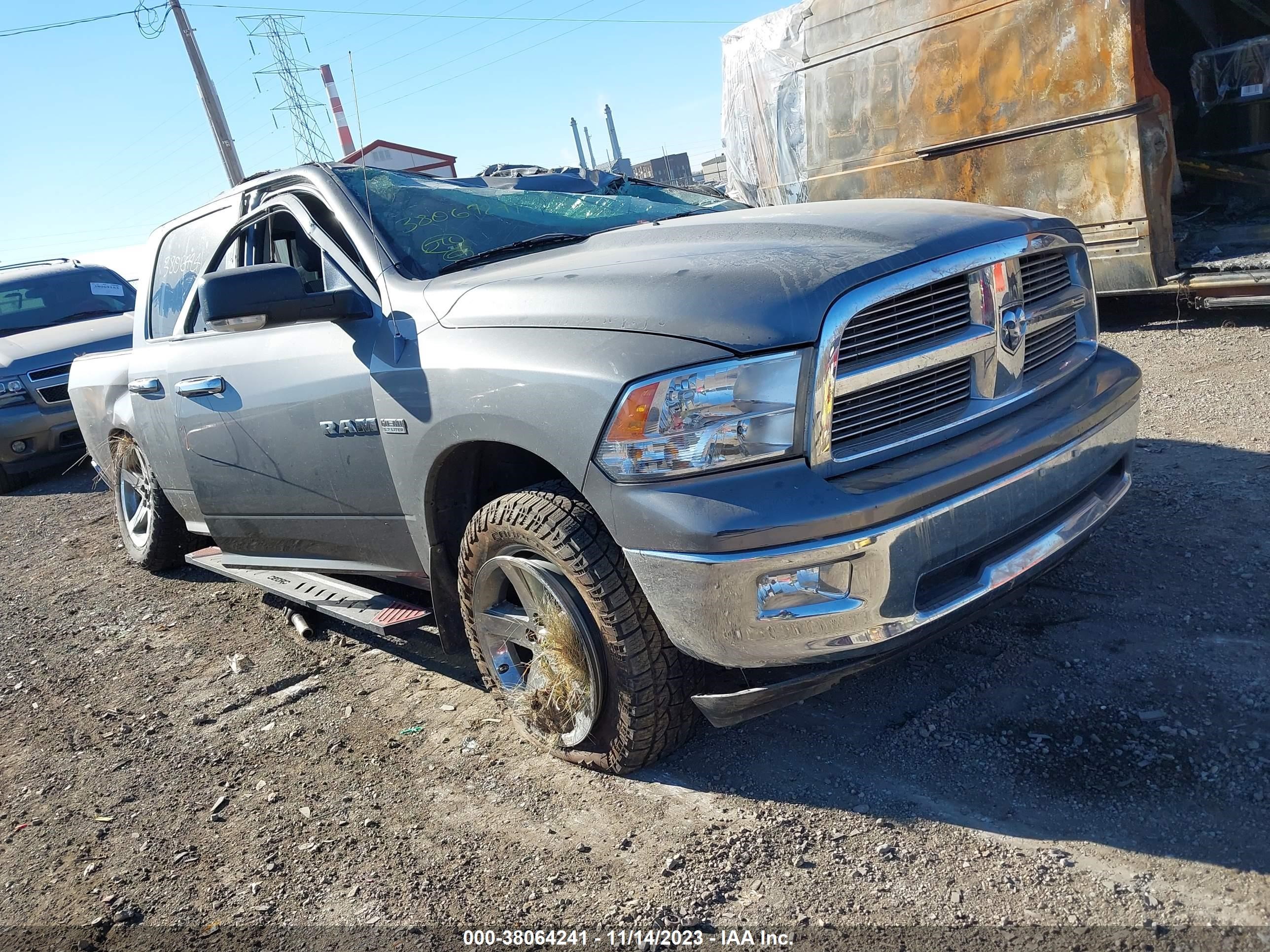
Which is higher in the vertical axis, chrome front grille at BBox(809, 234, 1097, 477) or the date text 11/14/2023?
chrome front grille at BBox(809, 234, 1097, 477)

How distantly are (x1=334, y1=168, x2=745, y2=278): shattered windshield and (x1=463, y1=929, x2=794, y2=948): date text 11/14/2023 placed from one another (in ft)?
6.15

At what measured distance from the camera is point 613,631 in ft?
8.14

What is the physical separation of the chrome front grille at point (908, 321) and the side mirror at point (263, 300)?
155 cm

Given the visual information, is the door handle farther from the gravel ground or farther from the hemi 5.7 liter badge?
the gravel ground

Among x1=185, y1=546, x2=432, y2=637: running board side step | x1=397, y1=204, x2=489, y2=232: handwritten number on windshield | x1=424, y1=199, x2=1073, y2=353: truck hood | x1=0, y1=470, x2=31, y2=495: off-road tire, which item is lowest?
x1=0, y1=470, x2=31, y2=495: off-road tire

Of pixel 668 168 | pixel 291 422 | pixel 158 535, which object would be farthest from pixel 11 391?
pixel 668 168

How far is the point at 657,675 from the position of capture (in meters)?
2.52

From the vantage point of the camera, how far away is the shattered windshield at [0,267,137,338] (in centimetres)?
988

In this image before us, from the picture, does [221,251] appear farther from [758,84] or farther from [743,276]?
[758,84]

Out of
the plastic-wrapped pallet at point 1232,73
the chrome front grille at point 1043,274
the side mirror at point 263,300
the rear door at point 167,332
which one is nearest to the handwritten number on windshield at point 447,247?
the side mirror at point 263,300

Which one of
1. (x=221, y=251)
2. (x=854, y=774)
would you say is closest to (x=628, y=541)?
(x=854, y=774)

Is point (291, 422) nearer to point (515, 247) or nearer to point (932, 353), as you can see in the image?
point (515, 247)

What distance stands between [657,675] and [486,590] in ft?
2.18

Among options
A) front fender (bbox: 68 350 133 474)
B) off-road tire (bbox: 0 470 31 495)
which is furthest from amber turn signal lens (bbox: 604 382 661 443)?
off-road tire (bbox: 0 470 31 495)
